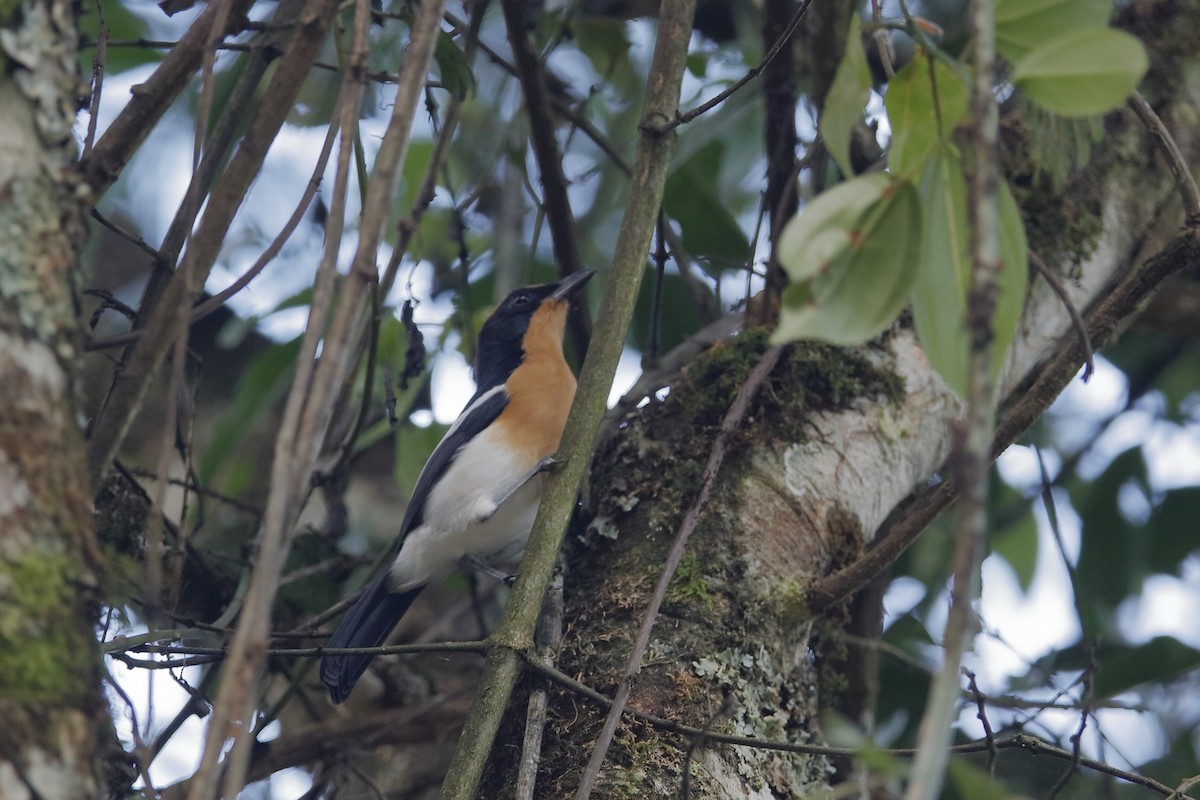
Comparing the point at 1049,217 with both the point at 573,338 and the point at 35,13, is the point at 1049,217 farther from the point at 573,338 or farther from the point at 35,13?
the point at 35,13

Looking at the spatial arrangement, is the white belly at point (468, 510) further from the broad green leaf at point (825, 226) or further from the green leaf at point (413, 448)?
the broad green leaf at point (825, 226)

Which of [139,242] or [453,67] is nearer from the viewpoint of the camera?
[139,242]

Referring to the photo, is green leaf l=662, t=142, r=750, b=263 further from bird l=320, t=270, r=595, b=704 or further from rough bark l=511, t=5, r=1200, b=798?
rough bark l=511, t=5, r=1200, b=798

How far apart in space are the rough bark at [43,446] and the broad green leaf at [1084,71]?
1275 millimetres

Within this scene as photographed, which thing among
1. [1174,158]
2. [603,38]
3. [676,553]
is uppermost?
[603,38]

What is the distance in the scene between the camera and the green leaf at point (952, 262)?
1550 millimetres

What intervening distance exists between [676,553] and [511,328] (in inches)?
88.4

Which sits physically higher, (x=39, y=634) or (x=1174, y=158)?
(x=1174, y=158)

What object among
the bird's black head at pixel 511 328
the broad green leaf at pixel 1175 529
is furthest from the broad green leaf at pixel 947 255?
the broad green leaf at pixel 1175 529

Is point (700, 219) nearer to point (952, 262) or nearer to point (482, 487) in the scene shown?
point (482, 487)

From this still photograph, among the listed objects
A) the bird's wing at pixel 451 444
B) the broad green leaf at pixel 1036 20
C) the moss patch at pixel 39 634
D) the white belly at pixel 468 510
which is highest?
the bird's wing at pixel 451 444

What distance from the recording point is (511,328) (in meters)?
4.79

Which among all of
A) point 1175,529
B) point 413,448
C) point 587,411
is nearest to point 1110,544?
point 1175,529

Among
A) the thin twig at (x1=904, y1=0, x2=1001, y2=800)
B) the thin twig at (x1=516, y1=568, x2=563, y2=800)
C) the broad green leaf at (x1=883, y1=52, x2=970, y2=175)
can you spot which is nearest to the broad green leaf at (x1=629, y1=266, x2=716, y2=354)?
the thin twig at (x1=516, y1=568, x2=563, y2=800)
